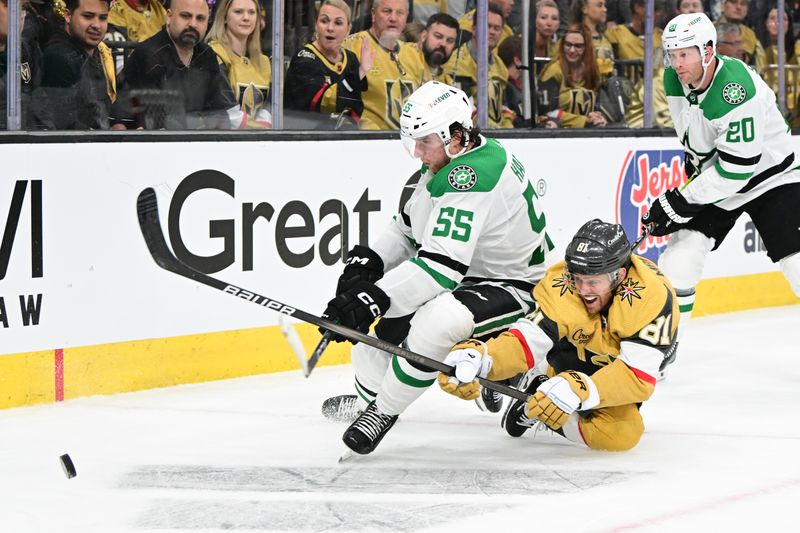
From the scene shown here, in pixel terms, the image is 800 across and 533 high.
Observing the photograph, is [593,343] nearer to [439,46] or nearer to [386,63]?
[386,63]

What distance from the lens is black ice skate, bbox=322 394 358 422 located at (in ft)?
13.0

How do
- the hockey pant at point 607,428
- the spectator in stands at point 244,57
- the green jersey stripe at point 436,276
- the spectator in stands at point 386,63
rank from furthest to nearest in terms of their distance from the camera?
1. the spectator in stands at point 386,63
2. the spectator in stands at point 244,57
3. the hockey pant at point 607,428
4. the green jersey stripe at point 436,276

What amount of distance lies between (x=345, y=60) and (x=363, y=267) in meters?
1.65

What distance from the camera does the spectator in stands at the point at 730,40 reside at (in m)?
6.57

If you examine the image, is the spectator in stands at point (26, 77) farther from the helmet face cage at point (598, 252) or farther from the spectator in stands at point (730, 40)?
the spectator in stands at point (730, 40)

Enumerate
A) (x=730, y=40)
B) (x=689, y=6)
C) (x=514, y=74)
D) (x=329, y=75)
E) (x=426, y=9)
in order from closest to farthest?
(x=329, y=75) < (x=426, y=9) < (x=514, y=74) < (x=689, y=6) < (x=730, y=40)

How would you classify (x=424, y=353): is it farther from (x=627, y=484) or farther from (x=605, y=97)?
(x=605, y=97)

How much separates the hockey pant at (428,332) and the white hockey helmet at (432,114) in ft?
1.39

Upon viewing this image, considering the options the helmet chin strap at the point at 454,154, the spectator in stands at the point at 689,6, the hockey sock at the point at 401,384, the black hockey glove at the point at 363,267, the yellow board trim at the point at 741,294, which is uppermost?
the spectator in stands at the point at 689,6

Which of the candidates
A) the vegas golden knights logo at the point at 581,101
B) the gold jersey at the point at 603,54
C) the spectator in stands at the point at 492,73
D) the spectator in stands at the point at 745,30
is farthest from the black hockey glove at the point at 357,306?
the spectator in stands at the point at 745,30

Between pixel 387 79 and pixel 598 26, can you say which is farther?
pixel 598 26

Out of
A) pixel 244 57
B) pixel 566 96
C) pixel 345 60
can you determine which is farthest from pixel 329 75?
pixel 566 96

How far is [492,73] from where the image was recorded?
565cm

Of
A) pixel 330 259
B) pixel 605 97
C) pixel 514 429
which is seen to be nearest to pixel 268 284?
pixel 330 259
